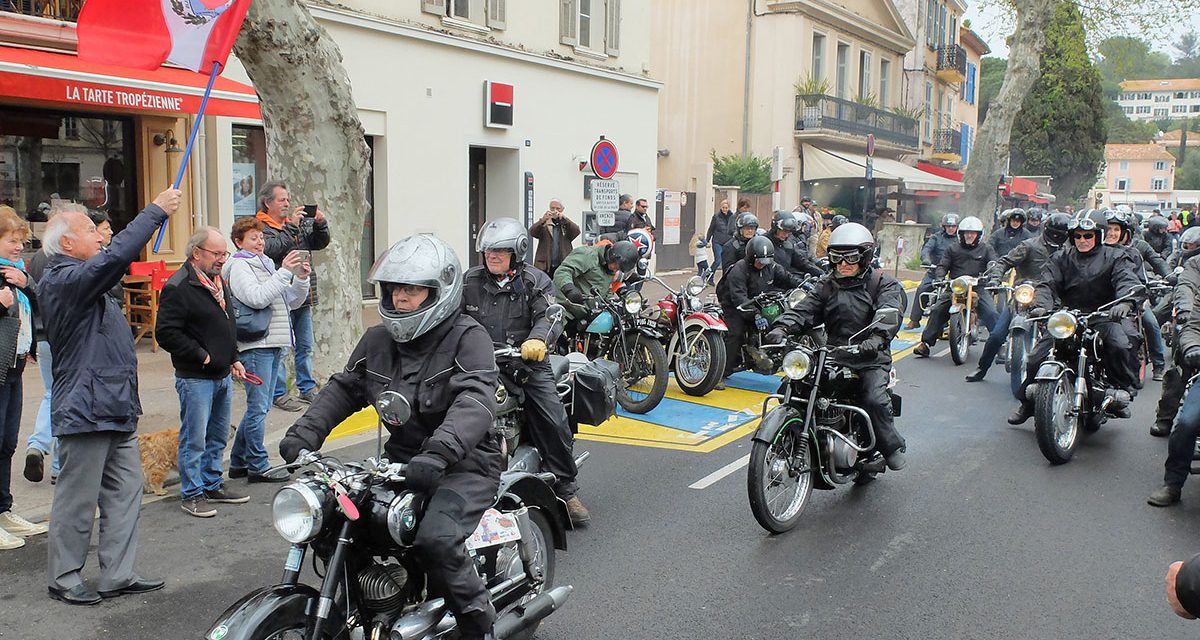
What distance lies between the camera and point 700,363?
1002 cm

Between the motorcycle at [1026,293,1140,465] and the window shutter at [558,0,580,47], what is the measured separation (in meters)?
13.0

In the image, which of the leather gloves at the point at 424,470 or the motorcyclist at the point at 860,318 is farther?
A: the motorcyclist at the point at 860,318

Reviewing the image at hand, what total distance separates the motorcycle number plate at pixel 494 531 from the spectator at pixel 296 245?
14.4 feet

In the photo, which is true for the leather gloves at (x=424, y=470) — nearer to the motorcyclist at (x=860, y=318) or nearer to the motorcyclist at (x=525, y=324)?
the motorcyclist at (x=525, y=324)

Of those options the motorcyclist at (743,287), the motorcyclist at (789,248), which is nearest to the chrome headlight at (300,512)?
the motorcyclist at (743,287)

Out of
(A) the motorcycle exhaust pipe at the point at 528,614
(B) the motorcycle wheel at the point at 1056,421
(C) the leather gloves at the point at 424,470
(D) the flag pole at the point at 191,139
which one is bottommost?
(A) the motorcycle exhaust pipe at the point at 528,614

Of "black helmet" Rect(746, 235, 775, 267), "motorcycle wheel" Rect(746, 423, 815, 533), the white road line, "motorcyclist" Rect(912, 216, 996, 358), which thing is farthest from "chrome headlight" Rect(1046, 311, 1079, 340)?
"motorcyclist" Rect(912, 216, 996, 358)

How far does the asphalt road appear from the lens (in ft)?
15.7

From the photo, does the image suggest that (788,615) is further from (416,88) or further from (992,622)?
(416,88)

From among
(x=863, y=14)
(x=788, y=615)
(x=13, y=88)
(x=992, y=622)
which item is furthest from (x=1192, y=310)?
(x=863, y=14)

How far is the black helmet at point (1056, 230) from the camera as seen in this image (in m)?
11.1

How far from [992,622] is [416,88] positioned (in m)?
13.3

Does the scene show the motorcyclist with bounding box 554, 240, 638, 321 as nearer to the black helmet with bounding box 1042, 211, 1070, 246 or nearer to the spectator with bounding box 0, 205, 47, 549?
the spectator with bounding box 0, 205, 47, 549

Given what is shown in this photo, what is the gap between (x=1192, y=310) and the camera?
661 cm
